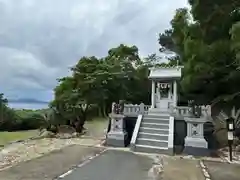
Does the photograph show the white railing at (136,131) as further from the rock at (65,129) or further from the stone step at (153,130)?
the rock at (65,129)

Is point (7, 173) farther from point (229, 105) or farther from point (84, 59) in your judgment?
point (84, 59)

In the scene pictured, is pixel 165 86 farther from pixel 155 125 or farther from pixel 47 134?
pixel 47 134

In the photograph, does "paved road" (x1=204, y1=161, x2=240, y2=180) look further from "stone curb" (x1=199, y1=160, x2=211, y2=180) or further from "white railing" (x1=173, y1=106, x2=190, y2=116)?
"white railing" (x1=173, y1=106, x2=190, y2=116)

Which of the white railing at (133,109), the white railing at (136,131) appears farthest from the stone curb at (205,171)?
the white railing at (133,109)

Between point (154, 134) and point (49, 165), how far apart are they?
4.19m

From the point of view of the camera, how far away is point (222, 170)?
6.61 m

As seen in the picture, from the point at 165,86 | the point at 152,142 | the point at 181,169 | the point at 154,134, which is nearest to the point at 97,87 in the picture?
the point at 165,86

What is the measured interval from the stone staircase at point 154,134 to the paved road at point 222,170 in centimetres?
161

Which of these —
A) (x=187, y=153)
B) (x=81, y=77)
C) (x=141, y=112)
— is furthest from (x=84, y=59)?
(x=187, y=153)

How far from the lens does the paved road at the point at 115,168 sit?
574 centimetres

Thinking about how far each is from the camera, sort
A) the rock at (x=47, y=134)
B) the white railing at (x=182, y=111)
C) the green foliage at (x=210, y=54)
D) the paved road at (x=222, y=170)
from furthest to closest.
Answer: the rock at (x=47, y=134)
the white railing at (x=182, y=111)
the green foliage at (x=210, y=54)
the paved road at (x=222, y=170)

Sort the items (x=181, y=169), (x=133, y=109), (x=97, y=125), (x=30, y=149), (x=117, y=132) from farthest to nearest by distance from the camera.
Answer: (x=97, y=125)
(x=133, y=109)
(x=117, y=132)
(x=30, y=149)
(x=181, y=169)

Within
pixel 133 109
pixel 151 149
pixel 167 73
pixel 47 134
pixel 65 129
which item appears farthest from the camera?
pixel 65 129

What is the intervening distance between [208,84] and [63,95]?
25.2ft
